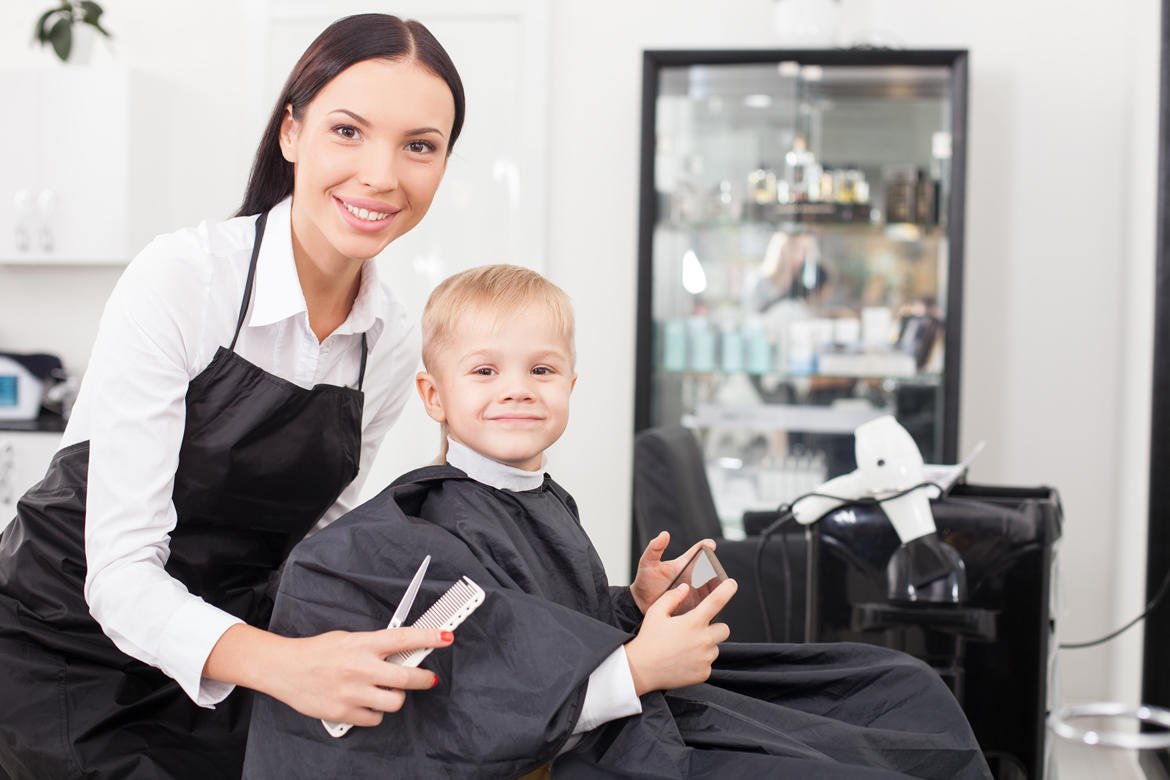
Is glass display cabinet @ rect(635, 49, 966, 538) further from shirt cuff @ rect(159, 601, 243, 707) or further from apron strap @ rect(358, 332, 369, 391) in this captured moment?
shirt cuff @ rect(159, 601, 243, 707)

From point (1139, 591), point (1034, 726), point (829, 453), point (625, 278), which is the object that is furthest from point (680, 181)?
point (1034, 726)

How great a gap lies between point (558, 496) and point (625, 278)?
2.27 meters

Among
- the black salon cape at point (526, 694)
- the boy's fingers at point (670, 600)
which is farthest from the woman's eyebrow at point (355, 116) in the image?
the boy's fingers at point (670, 600)

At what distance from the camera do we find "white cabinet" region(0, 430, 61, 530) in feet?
10.9

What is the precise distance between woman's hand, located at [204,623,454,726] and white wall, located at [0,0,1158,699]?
Answer: 2.58 meters

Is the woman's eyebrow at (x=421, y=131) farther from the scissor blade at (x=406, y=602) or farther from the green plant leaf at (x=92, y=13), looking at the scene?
the green plant leaf at (x=92, y=13)

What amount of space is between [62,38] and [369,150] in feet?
8.98

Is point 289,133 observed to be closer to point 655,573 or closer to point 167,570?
point 167,570

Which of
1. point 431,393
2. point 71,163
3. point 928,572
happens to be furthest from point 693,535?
point 71,163

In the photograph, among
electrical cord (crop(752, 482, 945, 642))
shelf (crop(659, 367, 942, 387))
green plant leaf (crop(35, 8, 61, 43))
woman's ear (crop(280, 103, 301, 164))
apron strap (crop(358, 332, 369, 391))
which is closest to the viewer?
woman's ear (crop(280, 103, 301, 164))

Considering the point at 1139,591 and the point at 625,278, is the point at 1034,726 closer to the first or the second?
the point at 1139,591

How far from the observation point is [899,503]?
1.80 metres

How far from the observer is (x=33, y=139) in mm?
3463

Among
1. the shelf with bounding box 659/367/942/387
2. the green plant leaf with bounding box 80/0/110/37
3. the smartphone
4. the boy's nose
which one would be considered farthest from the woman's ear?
the green plant leaf with bounding box 80/0/110/37
